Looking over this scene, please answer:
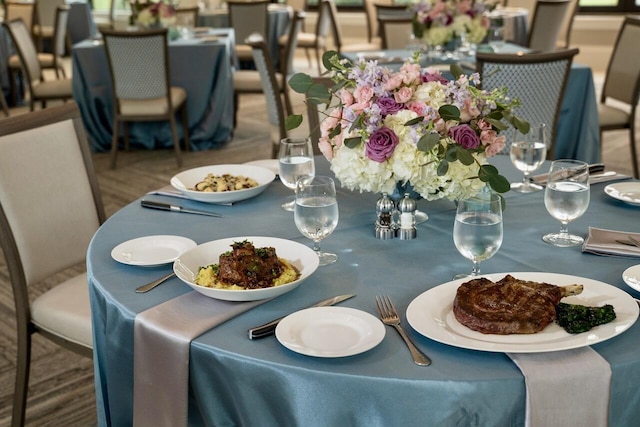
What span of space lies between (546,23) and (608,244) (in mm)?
5684

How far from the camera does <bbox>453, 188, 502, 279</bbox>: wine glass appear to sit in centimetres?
150

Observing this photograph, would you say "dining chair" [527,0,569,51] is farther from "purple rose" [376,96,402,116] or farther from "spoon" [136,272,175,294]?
"spoon" [136,272,175,294]

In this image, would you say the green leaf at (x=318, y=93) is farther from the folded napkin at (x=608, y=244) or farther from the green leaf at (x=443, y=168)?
the folded napkin at (x=608, y=244)

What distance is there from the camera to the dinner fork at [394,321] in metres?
Result: 1.29

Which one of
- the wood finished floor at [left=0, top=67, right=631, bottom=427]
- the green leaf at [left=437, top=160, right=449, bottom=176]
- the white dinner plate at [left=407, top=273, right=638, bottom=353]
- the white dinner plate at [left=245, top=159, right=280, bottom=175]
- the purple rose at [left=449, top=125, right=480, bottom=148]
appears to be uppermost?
the purple rose at [left=449, top=125, right=480, bottom=148]

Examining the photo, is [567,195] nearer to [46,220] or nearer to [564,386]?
[564,386]

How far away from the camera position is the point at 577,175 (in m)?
1.75

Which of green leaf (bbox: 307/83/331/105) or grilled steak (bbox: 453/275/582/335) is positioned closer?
grilled steak (bbox: 453/275/582/335)

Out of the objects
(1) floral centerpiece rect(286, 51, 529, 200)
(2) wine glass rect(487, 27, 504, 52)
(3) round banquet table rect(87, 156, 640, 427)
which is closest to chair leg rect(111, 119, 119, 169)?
(2) wine glass rect(487, 27, 504, 52)

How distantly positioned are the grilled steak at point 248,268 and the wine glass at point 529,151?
35.3 inches

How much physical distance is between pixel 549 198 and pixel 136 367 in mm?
937

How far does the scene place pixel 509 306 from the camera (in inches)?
53.5

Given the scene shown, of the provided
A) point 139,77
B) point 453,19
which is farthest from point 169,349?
point 139,77

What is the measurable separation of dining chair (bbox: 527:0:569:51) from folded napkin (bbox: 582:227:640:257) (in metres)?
5.42
